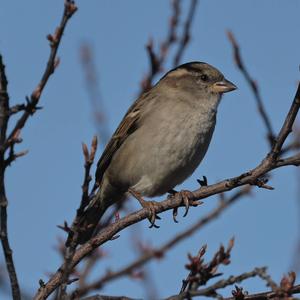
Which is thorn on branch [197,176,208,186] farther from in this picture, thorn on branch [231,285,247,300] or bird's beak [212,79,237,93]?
bird's beak [212,79,237,93]

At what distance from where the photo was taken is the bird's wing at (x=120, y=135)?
18.9 ft

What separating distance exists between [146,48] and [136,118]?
6.94 ft

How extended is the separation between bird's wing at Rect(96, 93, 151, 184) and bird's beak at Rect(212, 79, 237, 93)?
69 cm

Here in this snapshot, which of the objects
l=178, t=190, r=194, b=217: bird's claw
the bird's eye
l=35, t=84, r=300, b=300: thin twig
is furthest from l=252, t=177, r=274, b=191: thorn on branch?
the bird's eye

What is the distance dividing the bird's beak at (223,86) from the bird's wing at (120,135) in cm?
69

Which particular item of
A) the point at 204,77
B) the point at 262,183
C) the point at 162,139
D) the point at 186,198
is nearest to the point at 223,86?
the point at 204,77

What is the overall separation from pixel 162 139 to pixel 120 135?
2.36ft

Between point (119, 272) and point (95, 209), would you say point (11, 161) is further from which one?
point (95, 209)

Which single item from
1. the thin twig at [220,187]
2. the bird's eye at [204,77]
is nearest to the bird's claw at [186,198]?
the thin twig at [220,187]

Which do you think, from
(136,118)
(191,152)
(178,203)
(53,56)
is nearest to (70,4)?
(53,56)

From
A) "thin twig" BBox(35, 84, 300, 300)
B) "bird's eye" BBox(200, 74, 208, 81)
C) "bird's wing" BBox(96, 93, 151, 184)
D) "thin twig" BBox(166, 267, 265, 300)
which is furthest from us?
"bird's eye" BBox(200, 74, 208, 81)

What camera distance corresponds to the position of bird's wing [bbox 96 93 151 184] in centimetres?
577

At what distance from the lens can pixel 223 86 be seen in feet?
19.2

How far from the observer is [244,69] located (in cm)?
260
